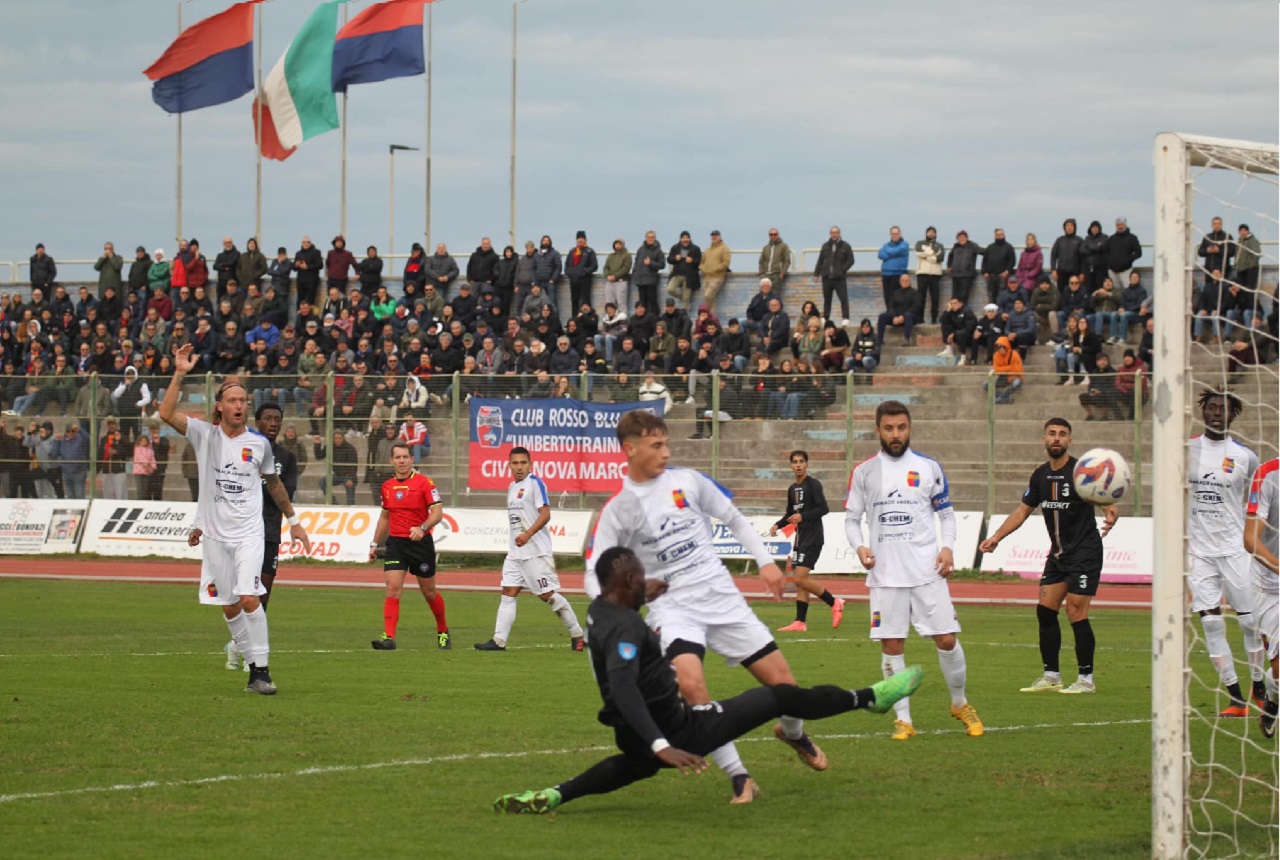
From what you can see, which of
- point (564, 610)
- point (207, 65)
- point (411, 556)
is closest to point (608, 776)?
point (564, 610)

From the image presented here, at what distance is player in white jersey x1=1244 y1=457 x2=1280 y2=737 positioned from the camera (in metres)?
10.5

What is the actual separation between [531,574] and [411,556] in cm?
130

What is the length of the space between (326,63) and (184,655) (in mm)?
31335

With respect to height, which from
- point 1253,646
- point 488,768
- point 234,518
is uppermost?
point 234,518

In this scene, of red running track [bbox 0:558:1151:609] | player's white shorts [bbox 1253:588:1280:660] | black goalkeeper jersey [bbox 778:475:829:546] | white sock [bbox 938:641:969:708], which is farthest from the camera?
red running track [bbox 0:558:1151:609]

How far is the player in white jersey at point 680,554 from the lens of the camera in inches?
349

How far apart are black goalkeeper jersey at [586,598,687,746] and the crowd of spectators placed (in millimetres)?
21432

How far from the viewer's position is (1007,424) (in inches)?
1148

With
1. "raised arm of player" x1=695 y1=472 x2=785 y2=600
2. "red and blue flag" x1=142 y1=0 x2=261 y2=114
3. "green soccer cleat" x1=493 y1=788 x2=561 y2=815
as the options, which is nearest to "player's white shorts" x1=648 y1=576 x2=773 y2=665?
"raised arm of player" x1=695 y1=472 x2=785 y2=600

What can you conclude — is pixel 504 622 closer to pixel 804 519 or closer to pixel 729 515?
pixel 804 519

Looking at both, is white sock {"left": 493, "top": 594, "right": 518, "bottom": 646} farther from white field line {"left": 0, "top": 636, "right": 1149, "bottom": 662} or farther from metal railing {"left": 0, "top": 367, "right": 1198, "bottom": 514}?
metal railing {"left": 0, "top": 367, "right": 1198, "bottom": 514}

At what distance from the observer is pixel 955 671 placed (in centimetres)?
1120

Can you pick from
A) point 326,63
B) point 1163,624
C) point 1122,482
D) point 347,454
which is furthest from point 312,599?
point 326,63

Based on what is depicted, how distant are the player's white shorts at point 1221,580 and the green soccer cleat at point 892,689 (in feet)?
13.4
